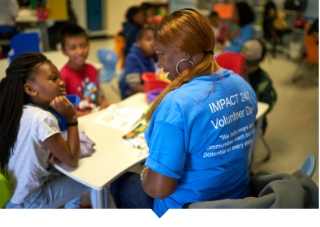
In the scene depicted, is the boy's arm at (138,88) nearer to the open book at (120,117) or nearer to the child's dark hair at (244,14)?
the open book at (120,117)

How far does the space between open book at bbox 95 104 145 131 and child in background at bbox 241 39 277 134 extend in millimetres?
967

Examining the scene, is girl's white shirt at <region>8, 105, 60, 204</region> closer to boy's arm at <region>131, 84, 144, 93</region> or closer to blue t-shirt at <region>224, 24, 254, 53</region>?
boy's arm at <region>131, 84, 144, 93</region>

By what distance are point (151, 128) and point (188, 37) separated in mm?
337

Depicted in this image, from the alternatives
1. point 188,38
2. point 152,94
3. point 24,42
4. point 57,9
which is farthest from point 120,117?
point 57,9

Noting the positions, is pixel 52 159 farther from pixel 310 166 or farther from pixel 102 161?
pixel 310 166

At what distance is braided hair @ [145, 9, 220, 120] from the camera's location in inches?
41.7

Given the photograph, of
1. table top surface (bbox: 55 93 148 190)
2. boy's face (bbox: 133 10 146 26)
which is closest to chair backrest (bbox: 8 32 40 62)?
table top surface (bbox: 55 93 148 190)

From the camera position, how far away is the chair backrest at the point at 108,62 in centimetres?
328

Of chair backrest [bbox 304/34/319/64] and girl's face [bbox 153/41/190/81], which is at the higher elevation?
girl's face [bbox 153/41/190/81]

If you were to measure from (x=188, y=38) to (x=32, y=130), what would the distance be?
2.35 ft

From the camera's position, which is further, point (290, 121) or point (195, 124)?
point (290, 121)

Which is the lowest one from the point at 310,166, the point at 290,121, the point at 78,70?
the point at 290,121

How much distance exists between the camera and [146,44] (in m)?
2.47

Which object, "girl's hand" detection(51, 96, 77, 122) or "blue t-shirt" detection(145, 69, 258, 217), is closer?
"blue t-shirt" detection(145, 69, 258, 217)
